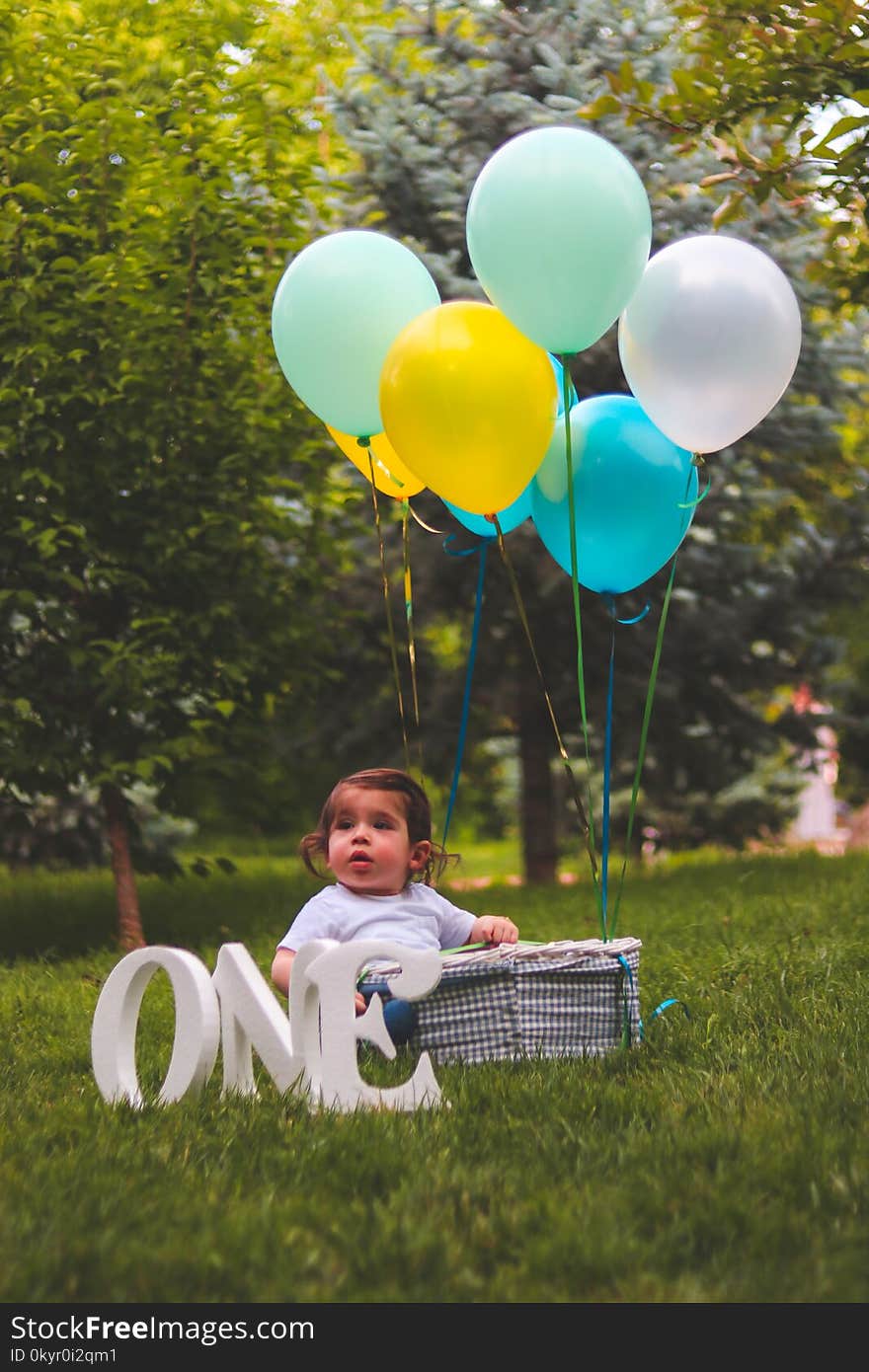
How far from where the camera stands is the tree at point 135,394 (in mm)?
5305

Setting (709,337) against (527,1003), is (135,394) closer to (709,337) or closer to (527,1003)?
(709,337)

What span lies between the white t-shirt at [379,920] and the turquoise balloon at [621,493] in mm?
1060

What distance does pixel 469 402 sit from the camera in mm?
3107

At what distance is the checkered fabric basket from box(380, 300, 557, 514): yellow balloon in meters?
1.16

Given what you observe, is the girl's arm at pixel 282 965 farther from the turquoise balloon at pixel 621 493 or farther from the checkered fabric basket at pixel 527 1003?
the turquoise balloon at pixel 621 493

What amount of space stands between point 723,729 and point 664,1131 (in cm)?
553

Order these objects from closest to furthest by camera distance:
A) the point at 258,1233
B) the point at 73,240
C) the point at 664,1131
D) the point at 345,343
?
1. the point at 258,1233
2. the point at 664,1131
3. the point at 345,343
4. the point at 73,240

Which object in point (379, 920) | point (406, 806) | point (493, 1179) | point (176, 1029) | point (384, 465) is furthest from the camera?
point (384, 465)

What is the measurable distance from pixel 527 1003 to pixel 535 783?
4.81 m

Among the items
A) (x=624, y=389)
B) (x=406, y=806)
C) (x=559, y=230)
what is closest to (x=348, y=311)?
(x=559, y=230)

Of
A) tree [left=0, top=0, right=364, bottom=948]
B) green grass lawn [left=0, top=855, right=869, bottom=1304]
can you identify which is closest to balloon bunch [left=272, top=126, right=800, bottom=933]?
green grass lawn [left=0, top=855, right=869, bottom=1304]
